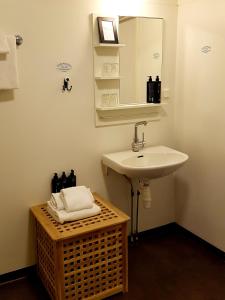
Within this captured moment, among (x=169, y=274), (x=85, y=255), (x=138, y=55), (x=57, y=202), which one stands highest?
(x=138, y=55)

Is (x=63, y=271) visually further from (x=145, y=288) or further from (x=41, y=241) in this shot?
(x=145, y=288)

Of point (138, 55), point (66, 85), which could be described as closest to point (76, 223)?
point (66, 85)

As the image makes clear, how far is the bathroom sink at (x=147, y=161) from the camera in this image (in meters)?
2.21

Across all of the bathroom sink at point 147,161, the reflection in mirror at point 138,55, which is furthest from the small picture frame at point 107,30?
the bathroom sink at point 147,161

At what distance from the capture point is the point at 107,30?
234 centimetres

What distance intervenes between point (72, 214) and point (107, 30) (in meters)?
1.35

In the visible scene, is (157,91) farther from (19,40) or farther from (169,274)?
(169,274)

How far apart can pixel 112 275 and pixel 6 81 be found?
1.46 meters

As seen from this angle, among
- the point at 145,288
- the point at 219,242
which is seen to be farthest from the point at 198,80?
the point at 145,288

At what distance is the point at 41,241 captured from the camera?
224cm

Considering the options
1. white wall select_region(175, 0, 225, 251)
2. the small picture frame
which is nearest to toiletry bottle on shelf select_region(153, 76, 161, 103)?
white wall select_region(175, 0, 225, 251)

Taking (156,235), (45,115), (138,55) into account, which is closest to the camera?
(45,115)

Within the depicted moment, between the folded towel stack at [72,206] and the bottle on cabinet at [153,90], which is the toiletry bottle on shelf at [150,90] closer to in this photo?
the bottle on cabinet at [153,90]

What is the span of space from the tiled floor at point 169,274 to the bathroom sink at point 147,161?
0.77 metres
